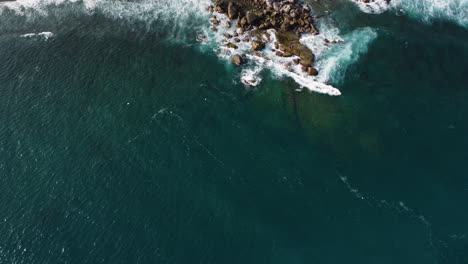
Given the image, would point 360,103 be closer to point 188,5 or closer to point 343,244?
point 343,244

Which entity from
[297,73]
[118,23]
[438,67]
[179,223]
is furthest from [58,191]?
[438,67]

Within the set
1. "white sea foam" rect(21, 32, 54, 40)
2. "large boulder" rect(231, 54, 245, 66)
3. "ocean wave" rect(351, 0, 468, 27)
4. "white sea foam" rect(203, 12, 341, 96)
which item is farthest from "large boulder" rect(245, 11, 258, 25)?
"white sea foam" rect(21, 32, 54, 40)

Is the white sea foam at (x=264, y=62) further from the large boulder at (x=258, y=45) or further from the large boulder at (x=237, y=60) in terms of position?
the large boulder at (x=237, y=60)

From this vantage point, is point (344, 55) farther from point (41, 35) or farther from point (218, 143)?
point (41, 35)

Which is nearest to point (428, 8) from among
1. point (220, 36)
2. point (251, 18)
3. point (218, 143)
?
point (251, 18)

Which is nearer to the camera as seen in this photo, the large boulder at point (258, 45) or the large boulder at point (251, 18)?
the large boulder at point (258, 45)

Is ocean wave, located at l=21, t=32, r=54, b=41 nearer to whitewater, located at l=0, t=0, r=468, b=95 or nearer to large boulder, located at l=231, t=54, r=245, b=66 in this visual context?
whitewater, located at l=0, t=0, r=468, b=95

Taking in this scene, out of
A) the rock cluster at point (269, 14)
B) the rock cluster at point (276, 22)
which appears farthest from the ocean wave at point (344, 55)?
the rock cluster at point (269, 14)
